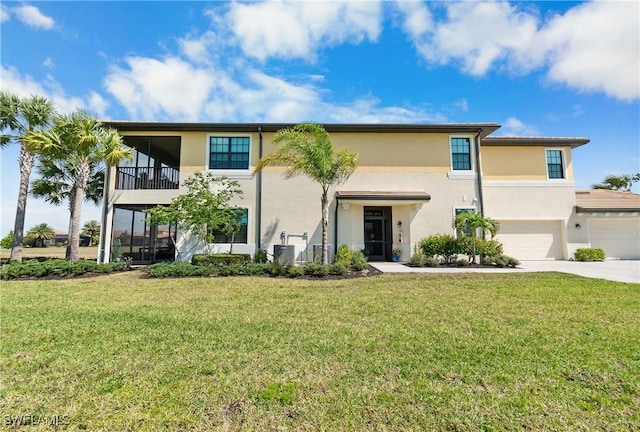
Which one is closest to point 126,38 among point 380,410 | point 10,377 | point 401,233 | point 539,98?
point 10,377

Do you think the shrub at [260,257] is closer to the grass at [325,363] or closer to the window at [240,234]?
the window at [240,234]

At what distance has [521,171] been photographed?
16.4m

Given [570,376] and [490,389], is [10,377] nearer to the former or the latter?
[490,389]

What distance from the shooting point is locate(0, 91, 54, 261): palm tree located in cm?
1344

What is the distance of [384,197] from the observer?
→ 1426 centimetres

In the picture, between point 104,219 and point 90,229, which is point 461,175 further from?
point 90,229

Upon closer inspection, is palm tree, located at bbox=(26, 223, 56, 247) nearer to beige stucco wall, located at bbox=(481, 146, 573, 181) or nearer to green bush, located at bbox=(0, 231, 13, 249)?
green bush, located at bbox=(0, 231, 13, 249)

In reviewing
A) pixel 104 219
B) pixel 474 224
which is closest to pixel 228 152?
pixel 104 219

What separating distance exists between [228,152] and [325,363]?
550 inches

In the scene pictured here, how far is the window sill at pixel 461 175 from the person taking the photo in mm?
15492

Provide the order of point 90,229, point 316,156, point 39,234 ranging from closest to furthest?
1. point 316,156
2. point 39,234
3. point 90,229

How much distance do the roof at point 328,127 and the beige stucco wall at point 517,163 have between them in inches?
71.9

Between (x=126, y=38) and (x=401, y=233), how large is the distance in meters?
14.2

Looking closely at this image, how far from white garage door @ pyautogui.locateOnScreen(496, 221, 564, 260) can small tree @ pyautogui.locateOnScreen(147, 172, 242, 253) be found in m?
14.5
